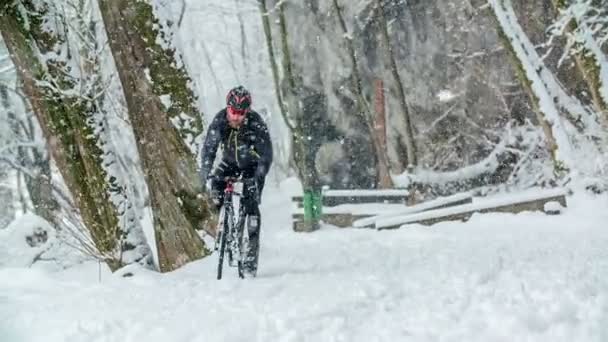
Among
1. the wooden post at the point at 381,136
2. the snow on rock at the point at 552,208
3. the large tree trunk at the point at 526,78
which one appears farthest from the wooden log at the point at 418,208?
the wooden post at the point at 381,136

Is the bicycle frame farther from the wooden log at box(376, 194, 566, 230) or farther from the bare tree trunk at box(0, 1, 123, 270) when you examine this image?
the wooden log at box(376, 194, 566, 230)

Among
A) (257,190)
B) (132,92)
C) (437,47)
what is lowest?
(257,190)

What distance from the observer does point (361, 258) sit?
730 centimetres

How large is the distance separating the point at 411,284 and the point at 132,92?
12.7ft

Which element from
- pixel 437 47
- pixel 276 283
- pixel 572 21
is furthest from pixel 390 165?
pixel 276 283

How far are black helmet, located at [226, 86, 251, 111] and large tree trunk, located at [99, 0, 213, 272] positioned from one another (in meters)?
1.30

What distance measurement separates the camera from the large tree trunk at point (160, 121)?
22.9ft

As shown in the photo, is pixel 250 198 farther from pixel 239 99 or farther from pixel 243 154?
pixel 239 99

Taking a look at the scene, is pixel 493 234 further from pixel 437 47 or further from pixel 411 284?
pixel 437 47

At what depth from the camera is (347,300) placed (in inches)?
182

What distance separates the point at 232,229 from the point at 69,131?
2525mm

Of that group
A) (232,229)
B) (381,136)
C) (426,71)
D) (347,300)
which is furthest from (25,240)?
(426,71)

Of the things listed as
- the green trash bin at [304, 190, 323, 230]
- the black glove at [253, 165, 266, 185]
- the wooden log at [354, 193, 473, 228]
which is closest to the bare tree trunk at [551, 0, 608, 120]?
the wooden log at [354, 193, 473, 228]

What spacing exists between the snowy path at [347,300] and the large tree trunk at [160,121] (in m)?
0.52
